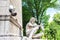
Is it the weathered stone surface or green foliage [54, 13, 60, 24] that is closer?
the weathered stone surface

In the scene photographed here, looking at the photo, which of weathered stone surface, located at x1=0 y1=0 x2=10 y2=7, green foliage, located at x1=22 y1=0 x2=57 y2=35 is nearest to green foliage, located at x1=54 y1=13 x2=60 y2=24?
green foliage, located at x1=22 y1=0 x2=57 y2=35

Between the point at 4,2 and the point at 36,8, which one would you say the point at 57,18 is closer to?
the point at 36,8

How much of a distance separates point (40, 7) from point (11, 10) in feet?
66.6

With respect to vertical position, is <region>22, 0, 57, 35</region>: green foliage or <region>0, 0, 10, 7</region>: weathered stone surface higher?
<region>0, 0, 10, 7</region>: weathered stone surface

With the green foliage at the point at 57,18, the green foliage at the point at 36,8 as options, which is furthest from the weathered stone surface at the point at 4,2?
the green foliage at the point at 57,18

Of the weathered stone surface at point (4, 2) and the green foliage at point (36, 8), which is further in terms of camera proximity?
the green foliage at point (36, 8)

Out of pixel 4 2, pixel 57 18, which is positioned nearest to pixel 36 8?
pixel 57 18

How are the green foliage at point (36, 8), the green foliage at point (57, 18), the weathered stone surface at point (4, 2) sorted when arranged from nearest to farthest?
the weathered stone surface at point (4, 2) → the green foliage at point (57, 18) → the green foliage at point (36, 8)

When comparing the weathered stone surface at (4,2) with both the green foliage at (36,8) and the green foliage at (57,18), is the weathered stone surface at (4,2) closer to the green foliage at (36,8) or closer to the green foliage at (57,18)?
the green foliage at (36,8)

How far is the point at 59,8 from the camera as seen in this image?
1136 inches

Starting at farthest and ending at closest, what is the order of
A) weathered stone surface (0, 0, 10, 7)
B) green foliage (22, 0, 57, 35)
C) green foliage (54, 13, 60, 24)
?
green foliage (22, 0, 57, 35)
green foliage (54, 13, 60, 24)
weathered stone surface (0, 0, 10, 7)

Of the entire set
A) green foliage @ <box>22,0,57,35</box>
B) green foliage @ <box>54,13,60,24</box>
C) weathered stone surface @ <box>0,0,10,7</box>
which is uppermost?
weathered stone surface @ <box>0,0,10,7</box>

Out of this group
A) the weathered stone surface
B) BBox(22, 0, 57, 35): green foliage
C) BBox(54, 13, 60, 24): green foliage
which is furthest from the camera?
BBox(22, 0, 57, 35): green foliage

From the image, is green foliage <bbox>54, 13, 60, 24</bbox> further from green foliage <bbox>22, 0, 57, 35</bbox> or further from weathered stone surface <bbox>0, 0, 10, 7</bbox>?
weathered stone surface <bbox>0, 0, 10, 7</bbox>
